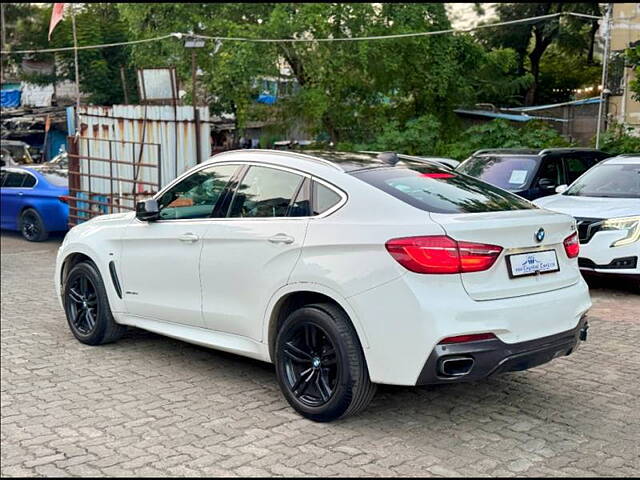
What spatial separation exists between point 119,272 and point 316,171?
2186 millimetres

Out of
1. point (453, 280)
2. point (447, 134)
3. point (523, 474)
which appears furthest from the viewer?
point (447, 134)

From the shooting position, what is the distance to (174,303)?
18.6 feet

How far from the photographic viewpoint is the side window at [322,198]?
4.70 m

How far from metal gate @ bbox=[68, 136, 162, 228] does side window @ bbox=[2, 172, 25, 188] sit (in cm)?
207

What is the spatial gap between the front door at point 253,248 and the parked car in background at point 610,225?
484 centimetres

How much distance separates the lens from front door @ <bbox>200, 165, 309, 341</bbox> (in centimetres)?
479

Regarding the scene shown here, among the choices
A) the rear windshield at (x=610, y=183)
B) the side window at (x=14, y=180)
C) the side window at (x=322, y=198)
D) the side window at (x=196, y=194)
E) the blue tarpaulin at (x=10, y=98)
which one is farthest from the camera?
the blue tarpaulin at (x=10, y=98)

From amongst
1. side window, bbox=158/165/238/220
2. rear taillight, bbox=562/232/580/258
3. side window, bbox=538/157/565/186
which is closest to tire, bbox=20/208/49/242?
side window, bbox=538/157/565/186

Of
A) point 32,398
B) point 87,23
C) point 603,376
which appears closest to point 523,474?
point 603,376

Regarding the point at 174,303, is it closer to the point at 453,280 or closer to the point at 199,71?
the point at 453,280

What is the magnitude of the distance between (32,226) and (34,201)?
1.64 ft

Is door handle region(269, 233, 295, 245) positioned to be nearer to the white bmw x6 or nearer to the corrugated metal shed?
the white bmw x6

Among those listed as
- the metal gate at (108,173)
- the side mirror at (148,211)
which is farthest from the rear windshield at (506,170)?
the side mirror at (148,211)

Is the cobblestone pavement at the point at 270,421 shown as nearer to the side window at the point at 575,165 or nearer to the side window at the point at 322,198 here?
the side window at the point at 322,198
